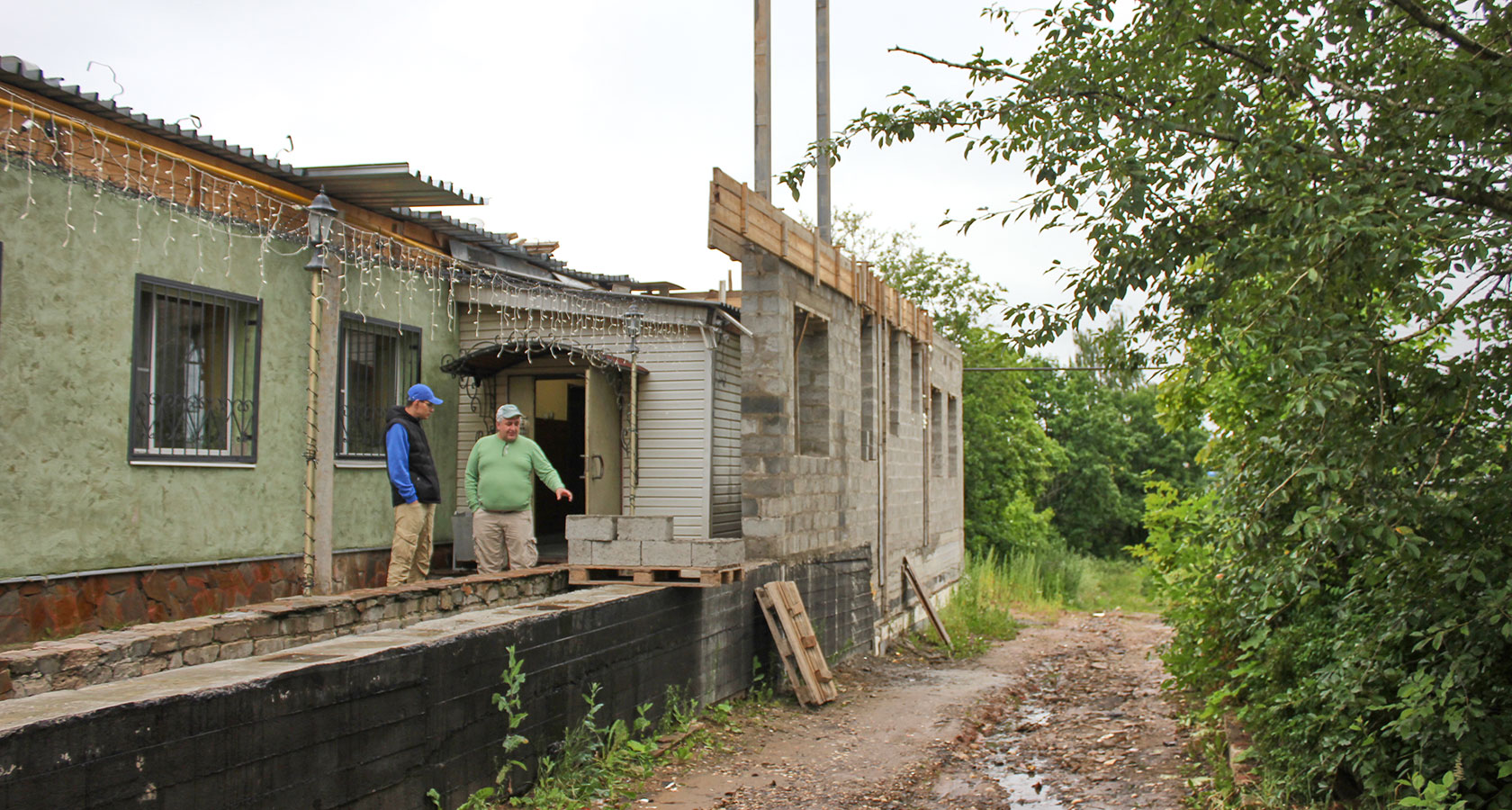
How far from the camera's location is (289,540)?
417 inches

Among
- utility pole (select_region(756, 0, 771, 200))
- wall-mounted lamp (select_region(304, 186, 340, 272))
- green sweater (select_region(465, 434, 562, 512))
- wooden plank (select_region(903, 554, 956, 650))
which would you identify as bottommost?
wooden plank (select_region(903, 554, 956, 650))

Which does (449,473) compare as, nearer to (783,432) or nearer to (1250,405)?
(783,432)

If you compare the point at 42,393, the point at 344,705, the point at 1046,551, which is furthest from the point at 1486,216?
the point at 1046,551

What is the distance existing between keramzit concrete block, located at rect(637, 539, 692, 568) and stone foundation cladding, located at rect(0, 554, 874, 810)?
21 centimetres

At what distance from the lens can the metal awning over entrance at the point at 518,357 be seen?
1259 centimetres

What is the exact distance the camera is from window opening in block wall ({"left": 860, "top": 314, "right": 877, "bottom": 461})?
1398cm

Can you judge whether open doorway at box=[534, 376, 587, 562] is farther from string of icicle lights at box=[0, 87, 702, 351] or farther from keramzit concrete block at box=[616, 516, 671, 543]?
keramzit concrete block at box=[616, 516, 671, 543]

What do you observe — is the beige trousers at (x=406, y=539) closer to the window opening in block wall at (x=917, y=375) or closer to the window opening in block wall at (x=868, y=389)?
the window opening in block wall at (x=868, y=389)

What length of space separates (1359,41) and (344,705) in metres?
5.31

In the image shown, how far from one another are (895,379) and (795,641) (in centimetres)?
671

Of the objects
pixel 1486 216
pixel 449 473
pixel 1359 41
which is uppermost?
pixel 1359 41

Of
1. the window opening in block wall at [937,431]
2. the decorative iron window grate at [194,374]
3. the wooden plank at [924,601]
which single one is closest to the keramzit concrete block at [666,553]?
the decorative iron window grate at [194,374]

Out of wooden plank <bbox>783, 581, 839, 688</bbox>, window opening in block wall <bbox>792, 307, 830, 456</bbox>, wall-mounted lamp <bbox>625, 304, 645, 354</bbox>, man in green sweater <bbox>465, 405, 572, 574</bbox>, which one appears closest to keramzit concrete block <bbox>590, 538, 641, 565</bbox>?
man in green sweater <bbox>465, 405, 572, 574</bbox>

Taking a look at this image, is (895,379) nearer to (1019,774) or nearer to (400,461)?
(1019,774)
